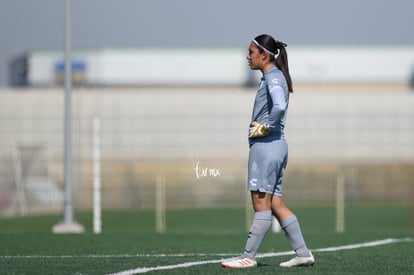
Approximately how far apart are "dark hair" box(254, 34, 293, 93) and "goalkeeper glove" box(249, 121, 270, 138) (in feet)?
1.40

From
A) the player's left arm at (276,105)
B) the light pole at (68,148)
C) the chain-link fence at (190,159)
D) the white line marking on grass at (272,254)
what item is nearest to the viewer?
the white line marking on grass at (272,254)

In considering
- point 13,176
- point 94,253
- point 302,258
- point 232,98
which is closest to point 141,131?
point 13,176

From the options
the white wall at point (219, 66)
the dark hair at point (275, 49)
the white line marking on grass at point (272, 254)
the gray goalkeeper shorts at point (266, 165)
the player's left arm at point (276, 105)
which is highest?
the white wall at point (219, 66)

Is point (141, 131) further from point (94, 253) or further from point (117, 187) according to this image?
point (94, 253)

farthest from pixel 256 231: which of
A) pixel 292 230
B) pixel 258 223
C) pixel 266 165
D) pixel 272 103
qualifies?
pixel 272 103

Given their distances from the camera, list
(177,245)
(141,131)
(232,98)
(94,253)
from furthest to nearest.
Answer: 1. (232,98)
2. (141,131)
3. (177,245)
4. (94,253)

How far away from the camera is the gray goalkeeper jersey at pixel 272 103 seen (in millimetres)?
8547

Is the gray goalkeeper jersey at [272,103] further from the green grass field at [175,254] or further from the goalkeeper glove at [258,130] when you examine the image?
the green grass field at [175,254]

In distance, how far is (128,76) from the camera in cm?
5019

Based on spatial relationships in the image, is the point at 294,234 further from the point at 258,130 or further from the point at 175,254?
the point at 175,254

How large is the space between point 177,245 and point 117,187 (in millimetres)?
11724

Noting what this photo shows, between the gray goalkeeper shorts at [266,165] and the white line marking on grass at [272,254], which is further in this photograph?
the gray goalkeeper shorts at [266,165]

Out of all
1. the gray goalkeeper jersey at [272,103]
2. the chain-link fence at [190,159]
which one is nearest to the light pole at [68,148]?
the chain-link fence at [190,159]

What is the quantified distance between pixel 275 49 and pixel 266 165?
36.4 inches
